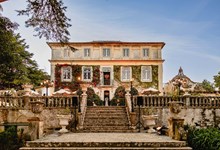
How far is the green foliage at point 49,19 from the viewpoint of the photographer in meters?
9.62

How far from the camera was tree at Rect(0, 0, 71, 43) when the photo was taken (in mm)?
9625

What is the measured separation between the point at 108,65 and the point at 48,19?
2795cm

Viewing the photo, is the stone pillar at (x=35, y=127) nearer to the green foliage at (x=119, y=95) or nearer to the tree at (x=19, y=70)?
the tree at (x=19, y=70)

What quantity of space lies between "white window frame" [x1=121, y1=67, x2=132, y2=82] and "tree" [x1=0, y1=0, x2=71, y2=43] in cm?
2773

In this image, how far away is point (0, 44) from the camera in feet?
36.0

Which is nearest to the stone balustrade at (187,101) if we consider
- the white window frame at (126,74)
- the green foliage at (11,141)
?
the green foliage at (11,141)

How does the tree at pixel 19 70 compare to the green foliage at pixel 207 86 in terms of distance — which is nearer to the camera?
the tree at pixel 19 70

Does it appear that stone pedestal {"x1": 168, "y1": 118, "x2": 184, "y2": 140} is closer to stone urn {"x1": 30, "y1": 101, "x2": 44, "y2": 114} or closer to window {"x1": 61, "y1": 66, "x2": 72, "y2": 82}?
stone urn {"x1": 30, "y1": 101, "x2": 44, "y2": 114}

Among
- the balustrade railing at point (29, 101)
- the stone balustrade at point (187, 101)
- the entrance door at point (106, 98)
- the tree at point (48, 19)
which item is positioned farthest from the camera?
the entrance door at point (106, 98)

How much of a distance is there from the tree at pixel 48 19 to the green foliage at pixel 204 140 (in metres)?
5.67

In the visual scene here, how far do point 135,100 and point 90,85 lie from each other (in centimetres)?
1609

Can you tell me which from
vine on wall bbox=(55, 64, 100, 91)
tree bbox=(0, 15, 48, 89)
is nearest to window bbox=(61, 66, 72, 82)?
vine on wall bbox=(55, 64, 100, 91)

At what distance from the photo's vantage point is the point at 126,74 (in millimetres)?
37812

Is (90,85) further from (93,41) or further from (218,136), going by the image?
(218,136)
